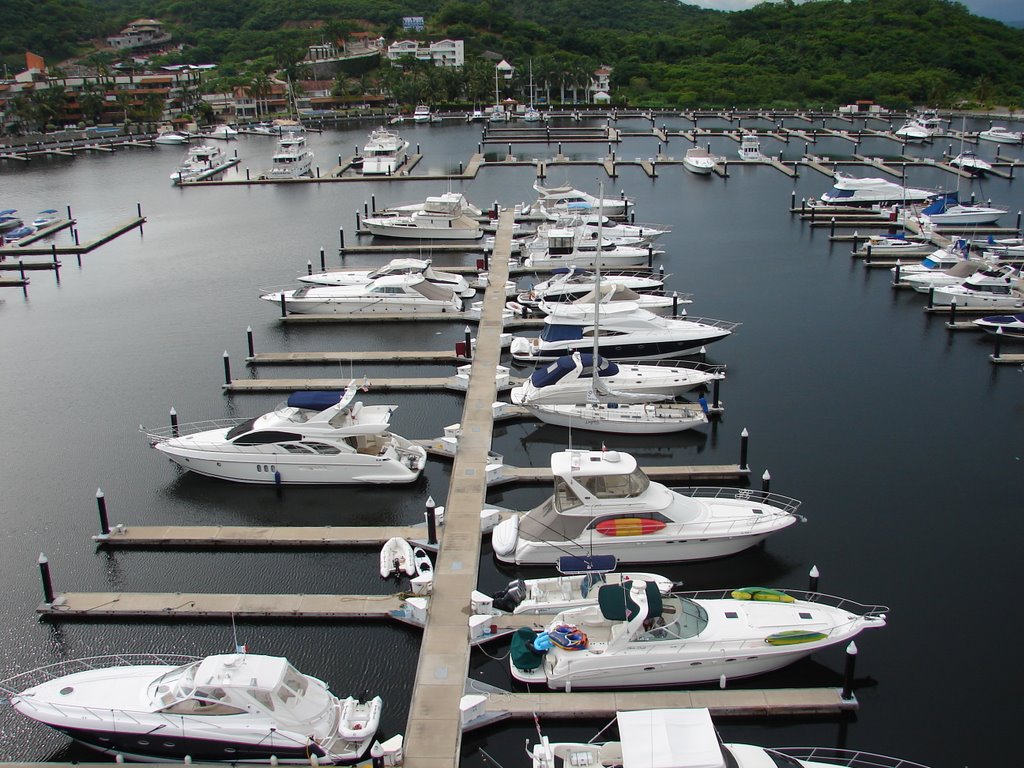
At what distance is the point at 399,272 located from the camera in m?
51.1

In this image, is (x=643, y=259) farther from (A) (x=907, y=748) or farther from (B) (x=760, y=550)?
(A) (x=907, y=748)

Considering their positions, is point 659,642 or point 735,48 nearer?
point 659,642

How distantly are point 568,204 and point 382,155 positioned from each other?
3488 centimetres

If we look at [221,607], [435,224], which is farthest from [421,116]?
[221,607]

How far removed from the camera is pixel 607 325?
1633 inches

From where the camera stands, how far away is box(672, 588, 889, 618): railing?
78.8 feet

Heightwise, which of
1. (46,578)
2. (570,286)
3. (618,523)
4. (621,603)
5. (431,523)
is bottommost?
(46,578)

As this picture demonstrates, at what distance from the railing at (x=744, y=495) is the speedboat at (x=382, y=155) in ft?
218

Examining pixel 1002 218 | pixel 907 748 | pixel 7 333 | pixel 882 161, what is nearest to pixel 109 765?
pixel 907 748

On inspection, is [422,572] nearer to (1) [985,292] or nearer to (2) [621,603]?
(2) [621,603]

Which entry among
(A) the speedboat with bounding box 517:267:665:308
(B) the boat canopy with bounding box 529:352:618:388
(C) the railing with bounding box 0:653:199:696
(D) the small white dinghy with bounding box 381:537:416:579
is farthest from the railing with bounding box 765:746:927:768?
(A) the speedboat with bounding box 517:267:665:308

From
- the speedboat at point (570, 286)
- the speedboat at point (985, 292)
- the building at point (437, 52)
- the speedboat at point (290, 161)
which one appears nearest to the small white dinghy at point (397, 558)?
the speedboat at point (570, 286)

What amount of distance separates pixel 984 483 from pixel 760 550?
9620mm

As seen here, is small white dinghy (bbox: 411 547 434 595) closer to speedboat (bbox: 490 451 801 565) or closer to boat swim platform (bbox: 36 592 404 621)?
boat swim platform (bbox: 36 592 404 621)
